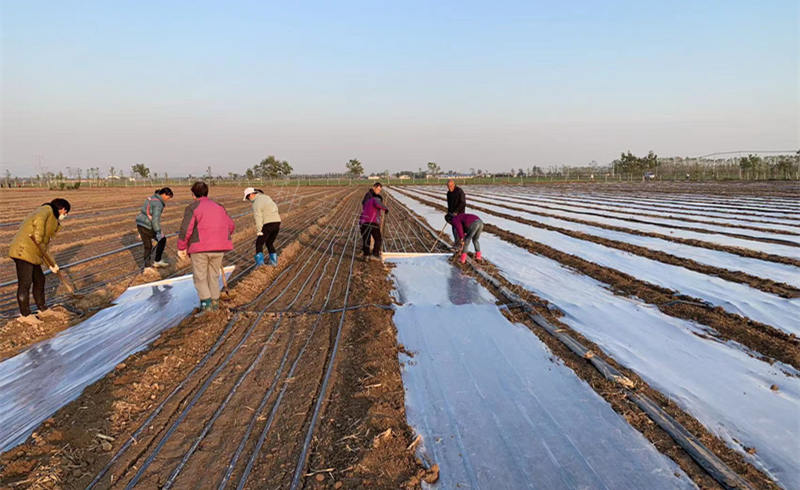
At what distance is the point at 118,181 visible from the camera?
74312mm

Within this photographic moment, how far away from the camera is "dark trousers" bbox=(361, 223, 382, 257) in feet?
27.2

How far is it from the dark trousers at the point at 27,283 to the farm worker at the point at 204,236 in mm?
1783

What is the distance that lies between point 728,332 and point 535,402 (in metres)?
2.81

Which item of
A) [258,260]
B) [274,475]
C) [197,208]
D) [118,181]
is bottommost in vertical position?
[274,475]

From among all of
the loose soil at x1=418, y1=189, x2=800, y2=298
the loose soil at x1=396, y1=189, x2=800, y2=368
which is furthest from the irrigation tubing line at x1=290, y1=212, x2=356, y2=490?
the loose soil at x1=418, y1=189, x2=800, y2=298

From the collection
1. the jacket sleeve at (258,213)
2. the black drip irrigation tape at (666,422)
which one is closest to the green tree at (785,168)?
the black drip irrigation tape at (666,422)

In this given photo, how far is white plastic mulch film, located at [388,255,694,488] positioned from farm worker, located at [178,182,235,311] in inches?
90.3

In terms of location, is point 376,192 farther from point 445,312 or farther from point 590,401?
point 590,401

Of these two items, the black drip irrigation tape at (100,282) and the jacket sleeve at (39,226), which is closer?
the jacket sleeve at (39,226)

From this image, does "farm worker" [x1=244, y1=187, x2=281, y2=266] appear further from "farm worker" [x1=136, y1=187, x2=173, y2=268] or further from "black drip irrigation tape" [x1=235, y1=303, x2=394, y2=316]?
"black drip irrigation tape" [x1=235, y1=303, x2=394, y2=316]

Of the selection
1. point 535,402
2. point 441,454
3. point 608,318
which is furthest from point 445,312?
point 441,454

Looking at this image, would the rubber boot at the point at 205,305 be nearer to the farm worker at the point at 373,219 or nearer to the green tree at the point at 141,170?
the farm worker at the point at 373,219

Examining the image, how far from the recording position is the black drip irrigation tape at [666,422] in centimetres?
240

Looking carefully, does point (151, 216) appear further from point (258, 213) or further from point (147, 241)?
point (258, 213)
